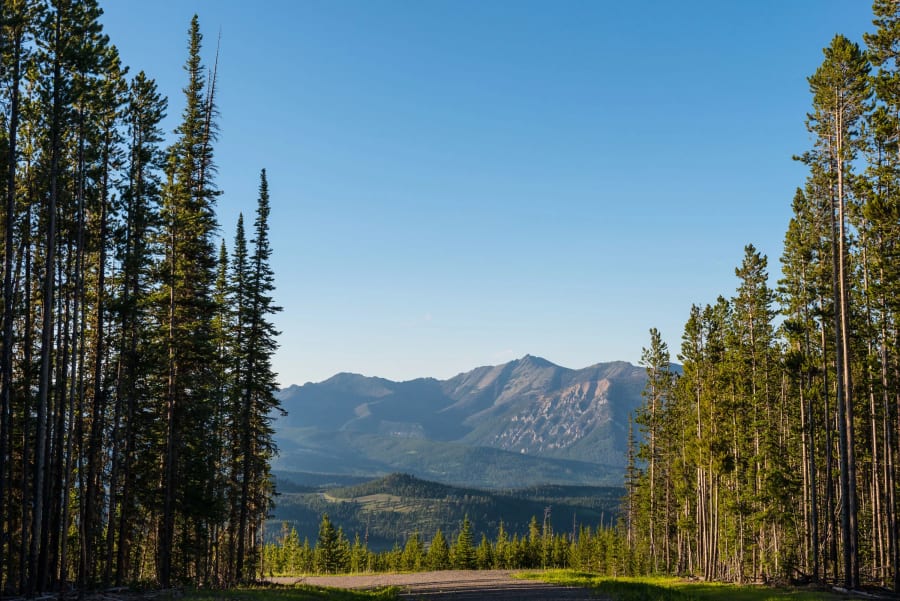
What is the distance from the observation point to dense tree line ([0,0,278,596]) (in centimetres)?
2150

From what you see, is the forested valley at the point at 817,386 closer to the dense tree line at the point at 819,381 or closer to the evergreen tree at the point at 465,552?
the dense tree line at the point at 819,381

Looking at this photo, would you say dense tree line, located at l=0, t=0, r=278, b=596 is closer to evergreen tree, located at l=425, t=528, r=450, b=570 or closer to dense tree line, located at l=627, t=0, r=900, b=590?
dense tree line, located at l=627, t=0, r=900, b=590

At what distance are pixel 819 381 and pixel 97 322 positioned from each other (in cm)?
4106

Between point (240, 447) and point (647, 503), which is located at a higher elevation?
point (240, 447)

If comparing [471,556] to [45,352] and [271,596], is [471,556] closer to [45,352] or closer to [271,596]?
[271,596]

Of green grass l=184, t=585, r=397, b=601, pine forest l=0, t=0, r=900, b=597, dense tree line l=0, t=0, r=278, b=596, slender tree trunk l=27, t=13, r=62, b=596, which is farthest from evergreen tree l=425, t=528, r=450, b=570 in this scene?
slender tree trunk l=27, t=13, r=62, b=596

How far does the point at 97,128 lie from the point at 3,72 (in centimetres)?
375

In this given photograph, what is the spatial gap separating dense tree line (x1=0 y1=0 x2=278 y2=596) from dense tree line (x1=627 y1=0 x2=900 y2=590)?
28261 millimetres

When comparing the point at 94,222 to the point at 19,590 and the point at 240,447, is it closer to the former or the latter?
the point at 19,590

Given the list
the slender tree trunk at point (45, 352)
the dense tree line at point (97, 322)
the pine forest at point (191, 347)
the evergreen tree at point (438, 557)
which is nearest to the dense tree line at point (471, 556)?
the evergreen tree at point (438, 557)

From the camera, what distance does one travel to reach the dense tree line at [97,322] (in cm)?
2150

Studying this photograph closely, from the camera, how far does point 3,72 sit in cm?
2158

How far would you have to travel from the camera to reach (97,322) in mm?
27953

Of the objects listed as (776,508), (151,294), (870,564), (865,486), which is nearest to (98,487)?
(151,294)
